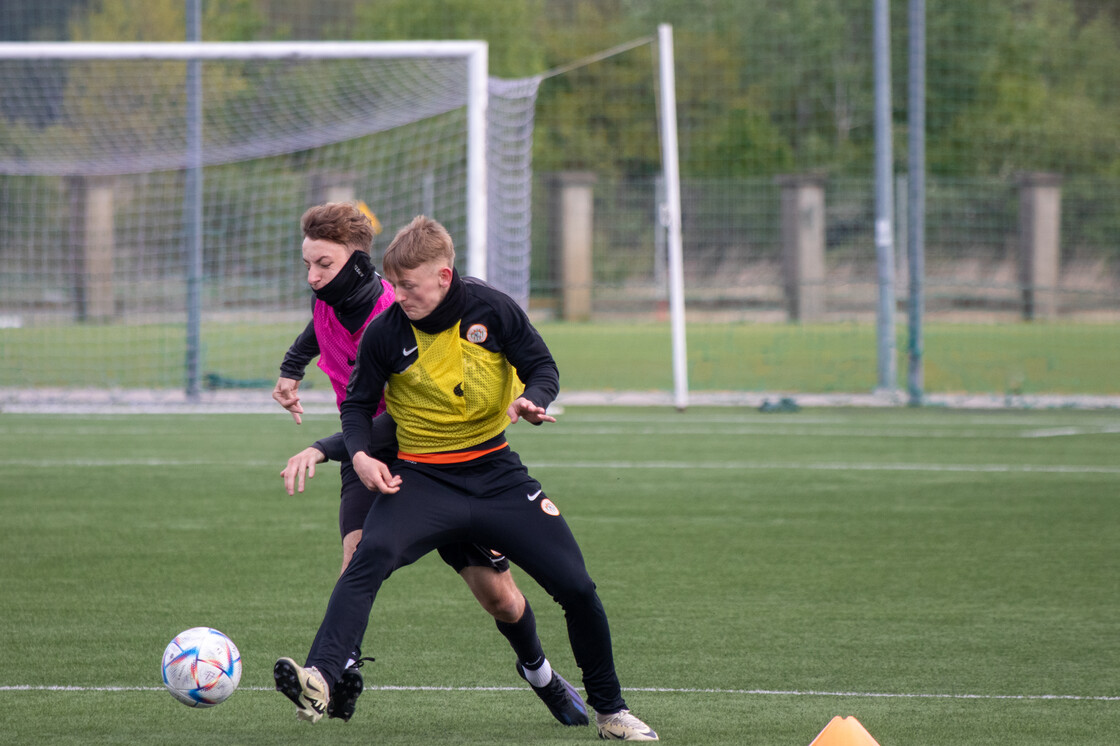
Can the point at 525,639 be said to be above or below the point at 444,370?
below

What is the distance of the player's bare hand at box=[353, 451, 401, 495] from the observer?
153 inches

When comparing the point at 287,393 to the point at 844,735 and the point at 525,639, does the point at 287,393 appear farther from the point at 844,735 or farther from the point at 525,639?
the point at 844,735

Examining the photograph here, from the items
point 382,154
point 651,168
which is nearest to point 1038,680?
point 382,154

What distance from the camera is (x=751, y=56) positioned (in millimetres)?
25750

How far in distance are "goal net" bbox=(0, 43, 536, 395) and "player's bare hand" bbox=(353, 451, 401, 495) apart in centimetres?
963

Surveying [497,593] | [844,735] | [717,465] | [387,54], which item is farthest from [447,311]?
[387,54]

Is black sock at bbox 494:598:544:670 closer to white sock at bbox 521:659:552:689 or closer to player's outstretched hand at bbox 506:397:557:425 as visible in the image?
white sock at bbox 521:659:552:689

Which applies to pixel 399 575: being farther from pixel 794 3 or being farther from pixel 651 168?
pixel 651 168

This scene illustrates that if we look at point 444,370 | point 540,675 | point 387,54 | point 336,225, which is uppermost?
point 387,54

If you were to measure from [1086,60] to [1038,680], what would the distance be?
1921cm

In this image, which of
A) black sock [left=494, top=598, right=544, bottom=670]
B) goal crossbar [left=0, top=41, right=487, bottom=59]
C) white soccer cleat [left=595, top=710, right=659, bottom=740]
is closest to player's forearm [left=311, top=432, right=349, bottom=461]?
black sock [left=494, top=598, right=544, bottom=670]

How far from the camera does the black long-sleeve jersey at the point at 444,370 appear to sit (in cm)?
406

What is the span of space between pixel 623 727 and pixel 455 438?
3.24ft

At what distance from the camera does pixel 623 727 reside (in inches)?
162
